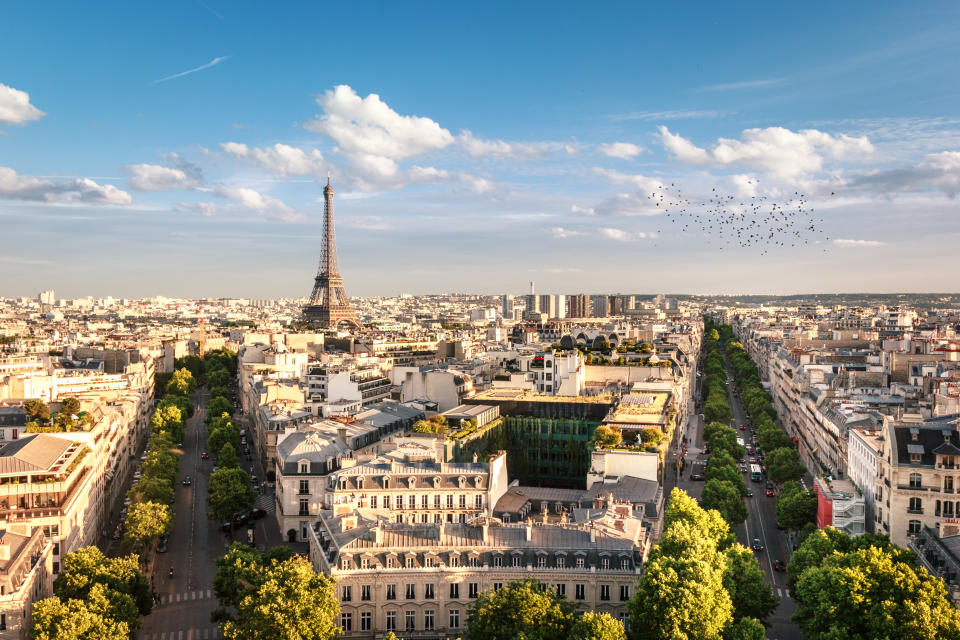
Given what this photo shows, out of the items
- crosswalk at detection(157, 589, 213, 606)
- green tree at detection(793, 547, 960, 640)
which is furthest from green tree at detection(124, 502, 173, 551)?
green tree at detection(793, 547, 960, 640)

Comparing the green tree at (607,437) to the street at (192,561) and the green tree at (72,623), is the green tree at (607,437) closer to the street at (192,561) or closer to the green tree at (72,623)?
the street at (192,561)

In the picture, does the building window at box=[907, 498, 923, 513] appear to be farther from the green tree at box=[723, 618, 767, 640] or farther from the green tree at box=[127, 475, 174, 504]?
the green tree at box=[127, 475, 174, 504]

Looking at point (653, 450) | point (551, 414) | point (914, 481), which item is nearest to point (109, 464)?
point (551, 414)

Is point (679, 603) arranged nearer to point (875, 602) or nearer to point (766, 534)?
point (875, 602)

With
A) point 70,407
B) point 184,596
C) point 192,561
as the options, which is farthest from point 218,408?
point 184,596

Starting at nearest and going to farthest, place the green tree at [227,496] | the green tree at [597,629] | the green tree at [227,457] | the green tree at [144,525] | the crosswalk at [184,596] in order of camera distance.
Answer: the green tree at [597,629], the crosswalk at [184,596], the green tree at [144,525], the green tree at [227,496], the green tree at [227,457]

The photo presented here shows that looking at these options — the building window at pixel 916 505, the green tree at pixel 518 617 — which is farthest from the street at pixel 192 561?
the building window at pixel 916 505
